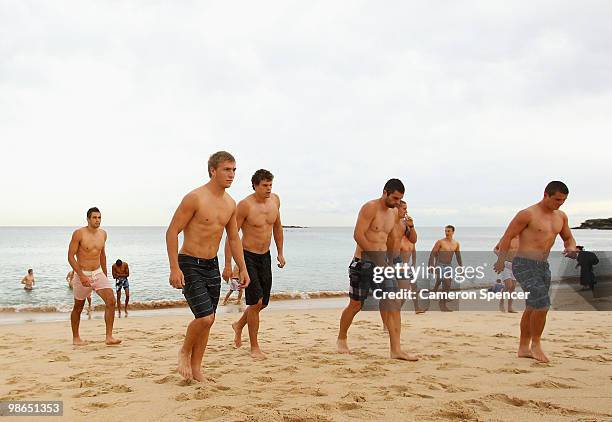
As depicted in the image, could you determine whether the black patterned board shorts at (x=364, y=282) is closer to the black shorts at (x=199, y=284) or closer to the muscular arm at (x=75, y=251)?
the black shorts at (x=199, y=284)

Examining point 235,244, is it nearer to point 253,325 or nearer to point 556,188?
point 253,325

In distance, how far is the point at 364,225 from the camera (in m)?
5.93

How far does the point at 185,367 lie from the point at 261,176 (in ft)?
8.25

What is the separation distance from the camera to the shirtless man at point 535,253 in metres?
5.70

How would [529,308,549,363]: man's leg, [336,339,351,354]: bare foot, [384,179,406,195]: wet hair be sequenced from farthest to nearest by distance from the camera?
1. [336,339,351,354]: bare foot
2. [384,179,406,195]: wet hair
3. [529,308,549,363]: man's leg

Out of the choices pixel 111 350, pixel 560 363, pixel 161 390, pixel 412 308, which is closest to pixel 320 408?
pixel 161 390

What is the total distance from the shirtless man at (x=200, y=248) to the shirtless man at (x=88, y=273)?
302 cm

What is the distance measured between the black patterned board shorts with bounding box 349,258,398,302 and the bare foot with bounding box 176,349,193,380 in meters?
2.28

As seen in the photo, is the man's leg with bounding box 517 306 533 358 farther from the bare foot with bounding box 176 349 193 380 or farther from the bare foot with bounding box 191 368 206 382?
the bare foot with bounding box 176 349 193 380

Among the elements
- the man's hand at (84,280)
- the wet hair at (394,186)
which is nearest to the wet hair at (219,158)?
the wet hair at (394,186)

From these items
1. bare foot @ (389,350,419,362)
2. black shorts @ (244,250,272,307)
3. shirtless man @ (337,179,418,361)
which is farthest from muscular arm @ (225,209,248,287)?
bare foot @ (389,350,419,362)

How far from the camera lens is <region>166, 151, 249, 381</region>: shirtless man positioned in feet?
14.9

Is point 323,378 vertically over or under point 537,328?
under

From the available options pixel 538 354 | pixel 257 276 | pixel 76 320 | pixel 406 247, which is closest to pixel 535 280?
pixel 538 354
